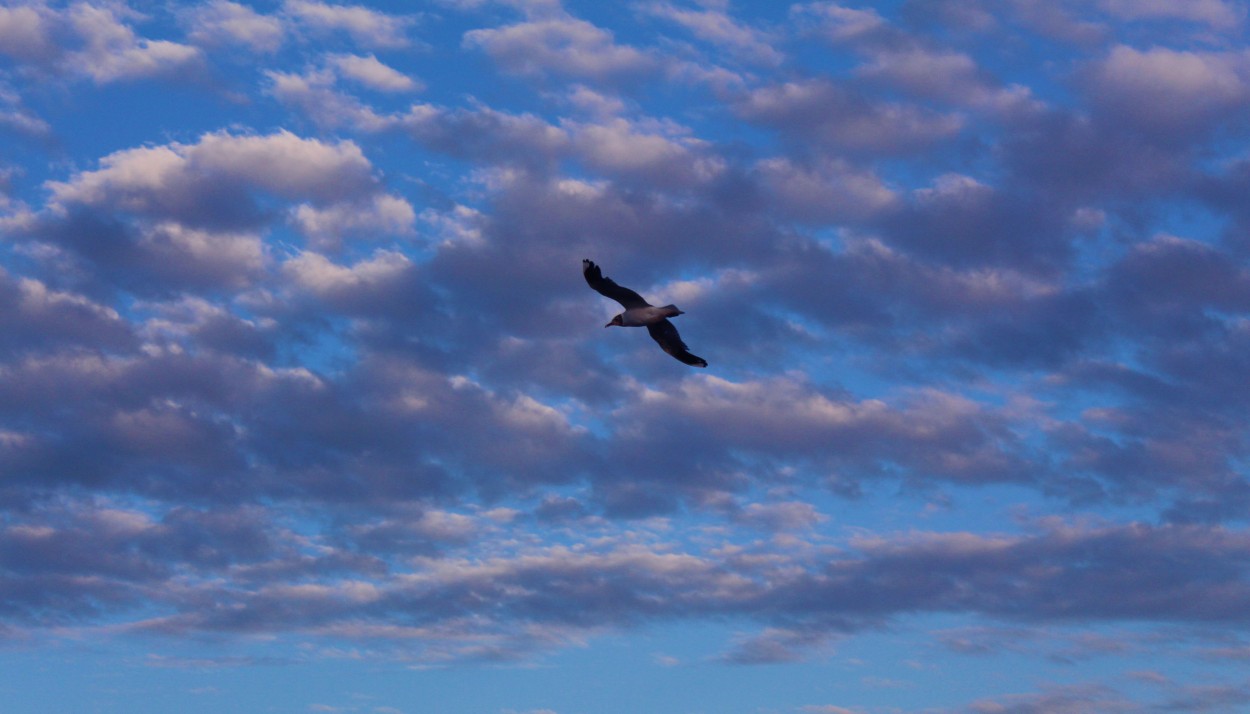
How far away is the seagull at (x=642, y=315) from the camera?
360ft

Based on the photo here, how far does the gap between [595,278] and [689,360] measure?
35.2 ft

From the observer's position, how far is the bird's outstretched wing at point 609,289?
10931cm

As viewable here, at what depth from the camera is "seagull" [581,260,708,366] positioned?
360 feet

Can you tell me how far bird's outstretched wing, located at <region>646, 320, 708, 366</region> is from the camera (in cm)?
11431

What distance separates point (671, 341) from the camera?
115 metres

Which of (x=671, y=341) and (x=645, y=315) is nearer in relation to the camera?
(x=645, y=315)

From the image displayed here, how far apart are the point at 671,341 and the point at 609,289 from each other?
6.93m

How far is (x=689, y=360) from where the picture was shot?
11656 centimetres

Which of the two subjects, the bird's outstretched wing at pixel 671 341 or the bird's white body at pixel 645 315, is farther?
the bird's outstretched wing at pixel 671 341

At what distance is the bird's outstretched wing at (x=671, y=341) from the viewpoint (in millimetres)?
114312

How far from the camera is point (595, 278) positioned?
11006cm

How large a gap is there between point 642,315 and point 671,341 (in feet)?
15.5

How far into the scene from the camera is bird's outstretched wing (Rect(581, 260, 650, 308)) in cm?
10931

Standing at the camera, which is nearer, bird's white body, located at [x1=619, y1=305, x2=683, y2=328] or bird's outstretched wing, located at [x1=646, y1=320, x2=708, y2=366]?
bird's white body, located at [x1=619, y1=305, x2=683, y2=328]
